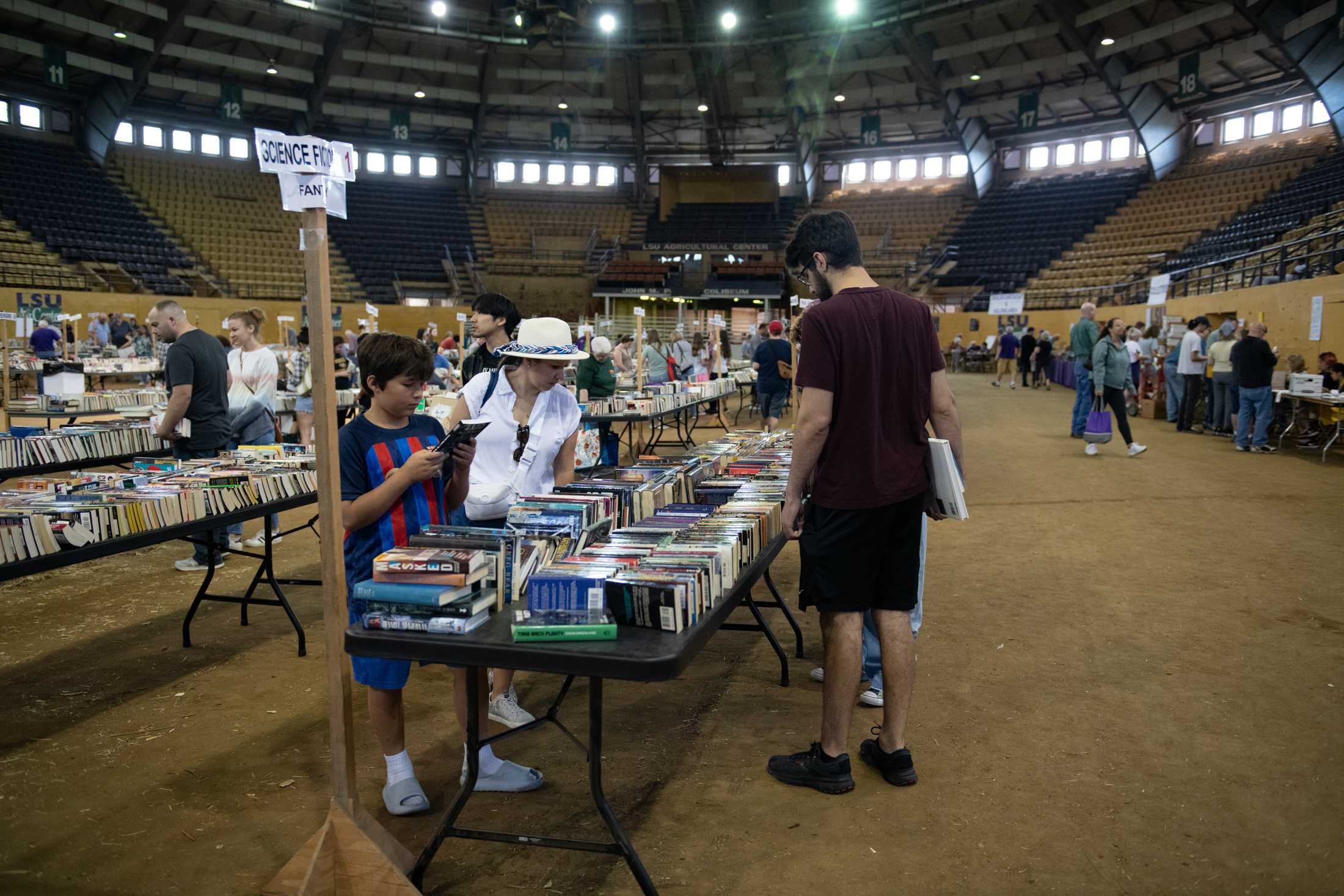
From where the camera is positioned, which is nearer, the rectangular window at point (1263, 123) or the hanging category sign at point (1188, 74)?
the hanging category sign at point (1188, 74)

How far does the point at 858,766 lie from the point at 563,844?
126 cm

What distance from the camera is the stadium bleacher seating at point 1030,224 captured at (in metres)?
27.8

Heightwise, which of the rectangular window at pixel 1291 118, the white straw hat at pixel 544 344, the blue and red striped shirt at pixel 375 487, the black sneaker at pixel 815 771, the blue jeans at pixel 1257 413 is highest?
the rectangular window at pixel 1291 118

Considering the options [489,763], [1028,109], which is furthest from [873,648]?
[1028,109]

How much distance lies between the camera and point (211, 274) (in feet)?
84.7

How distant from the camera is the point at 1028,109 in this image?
1109 inches

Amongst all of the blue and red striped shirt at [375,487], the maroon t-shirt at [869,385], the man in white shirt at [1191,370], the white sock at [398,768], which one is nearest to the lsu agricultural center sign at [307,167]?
the blue and red striped shirt at [375,487]

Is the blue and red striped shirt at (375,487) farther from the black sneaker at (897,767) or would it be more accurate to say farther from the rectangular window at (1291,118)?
the rectangular window at (1291,118)

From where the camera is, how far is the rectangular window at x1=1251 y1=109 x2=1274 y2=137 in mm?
26141

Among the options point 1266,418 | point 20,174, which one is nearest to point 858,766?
point 1266,418

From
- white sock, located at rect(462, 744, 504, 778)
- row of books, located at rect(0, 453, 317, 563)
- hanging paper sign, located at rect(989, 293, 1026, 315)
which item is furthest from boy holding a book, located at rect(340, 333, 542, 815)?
hanging paper sign, located at rect(989, 293, 1026, 315)

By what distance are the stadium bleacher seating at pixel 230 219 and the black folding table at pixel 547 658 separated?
25767 mm

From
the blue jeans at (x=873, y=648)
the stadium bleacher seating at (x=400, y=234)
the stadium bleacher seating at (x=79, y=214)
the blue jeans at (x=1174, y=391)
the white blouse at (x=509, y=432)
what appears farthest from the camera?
the stadium bleacher seating at (x=400, y=234)

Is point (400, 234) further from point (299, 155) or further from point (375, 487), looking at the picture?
point (299, 155)
